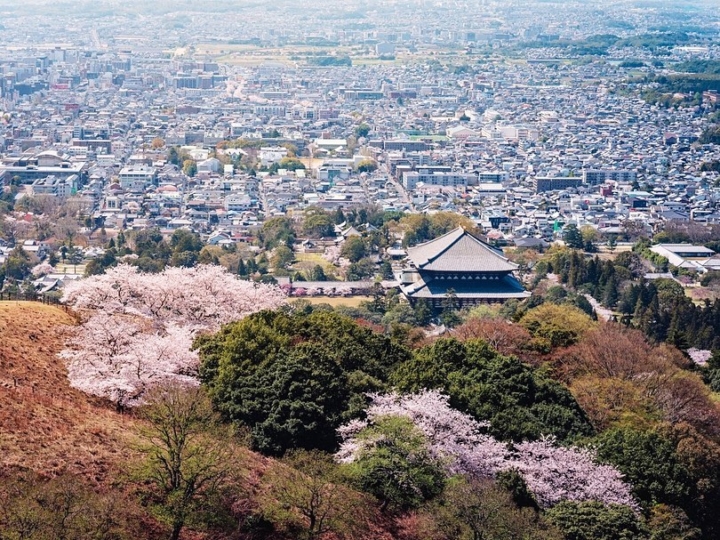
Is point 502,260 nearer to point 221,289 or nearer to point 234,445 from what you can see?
point 221,289

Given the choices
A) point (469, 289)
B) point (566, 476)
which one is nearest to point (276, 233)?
point (469, 289)

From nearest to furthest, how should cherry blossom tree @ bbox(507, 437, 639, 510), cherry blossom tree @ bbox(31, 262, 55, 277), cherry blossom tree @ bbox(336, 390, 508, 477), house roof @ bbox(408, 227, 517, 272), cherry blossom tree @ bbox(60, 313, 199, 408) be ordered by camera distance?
cherry blossom tree @ bbox(507, 437, 639, 510)
cherry blossom tree @ bbox(336, 390, 508, 477)
cherry blossom tree @ bbox(60, 313, 199, 408)
house roof @ bbox(408, 227, 517, 272)
cherry blossom tree @ bbox(31, 262, 55, 277)

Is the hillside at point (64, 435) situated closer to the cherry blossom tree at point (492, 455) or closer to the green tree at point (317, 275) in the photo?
the cherry blossom tree at point (492, 455)

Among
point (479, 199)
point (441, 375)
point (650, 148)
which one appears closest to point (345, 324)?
point (441, 375)

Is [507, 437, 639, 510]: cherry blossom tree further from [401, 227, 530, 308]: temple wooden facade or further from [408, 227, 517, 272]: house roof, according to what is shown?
[408, 227, 517, 272]: house roof

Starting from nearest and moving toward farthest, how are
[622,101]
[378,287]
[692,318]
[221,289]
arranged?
1. [221,289]
2. [692,318]
3. [378,287]
4. [622,101]

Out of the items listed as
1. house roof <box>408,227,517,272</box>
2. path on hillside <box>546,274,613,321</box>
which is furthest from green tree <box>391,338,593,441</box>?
path on hillside <box>546,274,613,321</box>

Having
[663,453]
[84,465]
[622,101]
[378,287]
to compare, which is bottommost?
[622,101]
